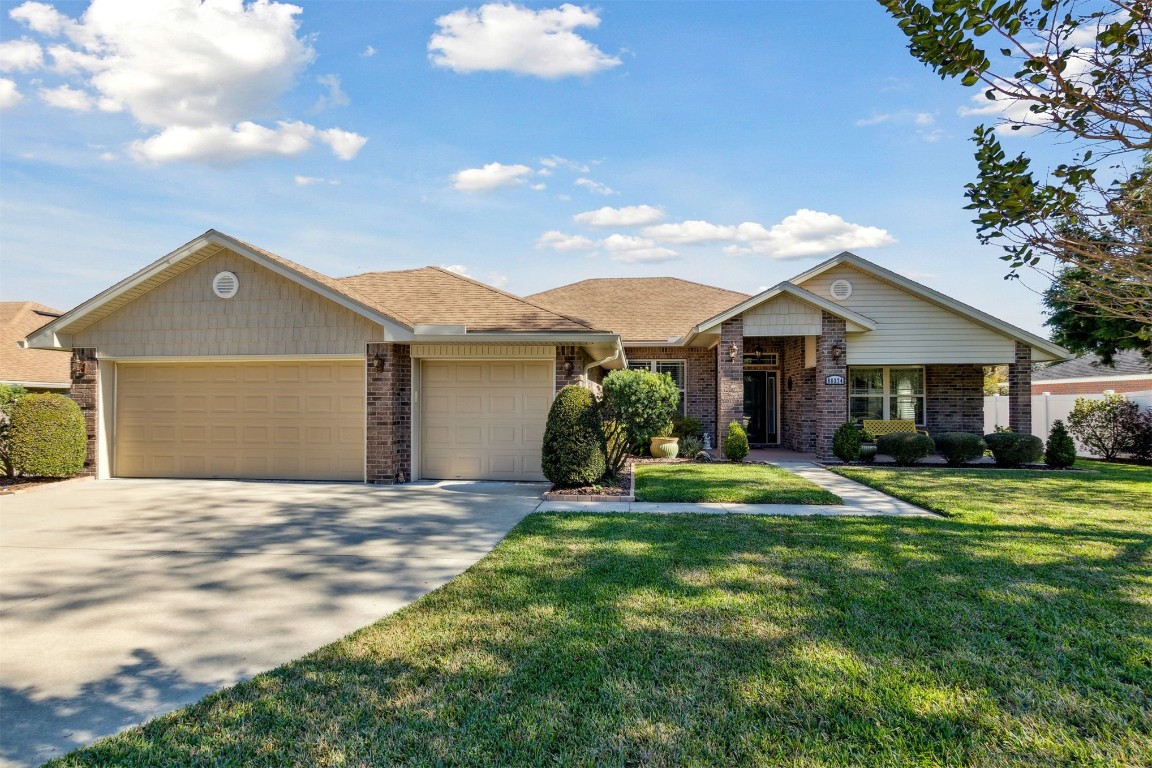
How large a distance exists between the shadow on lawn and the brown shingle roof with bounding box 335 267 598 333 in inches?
236

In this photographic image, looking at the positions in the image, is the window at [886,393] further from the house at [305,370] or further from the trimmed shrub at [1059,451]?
the house at [305,370]

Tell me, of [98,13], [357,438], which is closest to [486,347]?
[357,438]

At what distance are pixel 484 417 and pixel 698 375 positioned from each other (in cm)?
842

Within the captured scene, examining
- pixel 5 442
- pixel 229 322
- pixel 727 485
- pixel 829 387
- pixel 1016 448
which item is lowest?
pixel 727 485

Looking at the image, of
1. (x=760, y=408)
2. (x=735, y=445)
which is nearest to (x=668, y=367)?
(x=760, y=408)

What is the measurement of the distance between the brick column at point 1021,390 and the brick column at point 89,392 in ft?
65.5

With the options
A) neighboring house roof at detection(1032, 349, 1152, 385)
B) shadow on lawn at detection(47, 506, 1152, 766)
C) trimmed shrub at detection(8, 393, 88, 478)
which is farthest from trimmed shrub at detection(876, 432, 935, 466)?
trimmed shrub at detection(8, 393, 88, 478)

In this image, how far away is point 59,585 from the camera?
213 inches

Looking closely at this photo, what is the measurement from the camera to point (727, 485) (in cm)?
1052

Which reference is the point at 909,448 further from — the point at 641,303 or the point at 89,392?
the point at 89,392

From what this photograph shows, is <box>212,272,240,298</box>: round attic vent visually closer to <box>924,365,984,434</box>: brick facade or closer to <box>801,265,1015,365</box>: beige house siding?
<box>801,265,1015,365</box>: beige house siding

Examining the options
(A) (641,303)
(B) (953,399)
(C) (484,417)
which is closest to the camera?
(C) (484,417)

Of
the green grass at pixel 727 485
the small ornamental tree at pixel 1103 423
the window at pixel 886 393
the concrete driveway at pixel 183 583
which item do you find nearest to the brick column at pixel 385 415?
the concrete driveway at pixel 183 583

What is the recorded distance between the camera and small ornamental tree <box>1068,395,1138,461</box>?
16.5 metres
